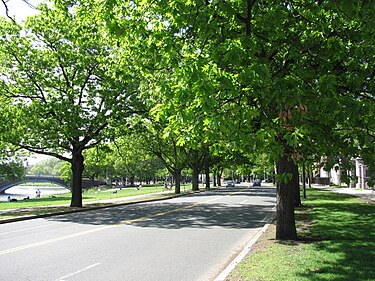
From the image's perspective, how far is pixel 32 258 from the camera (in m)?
8.26

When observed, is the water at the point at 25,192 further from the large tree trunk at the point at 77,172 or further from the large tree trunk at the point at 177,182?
the large tree trunk at the point at 77,172

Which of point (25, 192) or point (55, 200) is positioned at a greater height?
point (55, 200)

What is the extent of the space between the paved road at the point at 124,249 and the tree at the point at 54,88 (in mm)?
6869

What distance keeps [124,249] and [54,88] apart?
610 inches

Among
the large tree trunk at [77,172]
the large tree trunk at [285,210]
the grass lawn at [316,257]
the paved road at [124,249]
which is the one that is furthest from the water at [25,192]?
the grass lawn at [316,257]

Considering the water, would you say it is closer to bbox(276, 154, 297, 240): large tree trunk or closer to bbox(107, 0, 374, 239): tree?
bbox(276, 154, 297, 240): large tree trunk

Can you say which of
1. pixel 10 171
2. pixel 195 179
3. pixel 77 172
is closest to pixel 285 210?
pixel 77 172

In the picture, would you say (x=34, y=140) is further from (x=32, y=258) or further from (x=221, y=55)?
(x=221, y=55)

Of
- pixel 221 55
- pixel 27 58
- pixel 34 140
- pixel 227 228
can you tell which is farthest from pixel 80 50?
pixel 221 55

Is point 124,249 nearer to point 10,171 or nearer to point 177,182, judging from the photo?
point 177,182

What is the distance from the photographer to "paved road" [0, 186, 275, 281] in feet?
22.9

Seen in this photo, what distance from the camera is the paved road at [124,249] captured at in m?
6.98

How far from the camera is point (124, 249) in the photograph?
361 inches

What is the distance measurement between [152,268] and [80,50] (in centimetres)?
1680
